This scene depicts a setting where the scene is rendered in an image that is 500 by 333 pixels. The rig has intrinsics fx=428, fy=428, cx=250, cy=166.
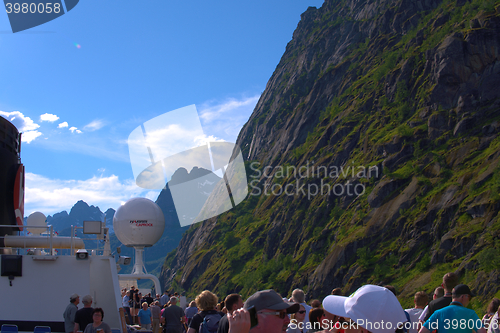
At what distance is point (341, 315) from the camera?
3.58 metres

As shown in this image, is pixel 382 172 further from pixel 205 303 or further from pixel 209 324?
pixel 209 324

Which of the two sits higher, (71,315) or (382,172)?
(382,172)

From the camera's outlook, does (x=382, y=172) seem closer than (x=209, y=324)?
No

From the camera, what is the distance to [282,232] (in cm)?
7100

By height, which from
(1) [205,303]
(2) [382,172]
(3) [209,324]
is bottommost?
(3) [209,324]

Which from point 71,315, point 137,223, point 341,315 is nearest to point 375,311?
point 341,315

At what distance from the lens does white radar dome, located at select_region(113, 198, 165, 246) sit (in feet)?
73.8

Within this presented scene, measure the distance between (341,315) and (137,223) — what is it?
20108mm

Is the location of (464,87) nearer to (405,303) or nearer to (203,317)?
(405,303)

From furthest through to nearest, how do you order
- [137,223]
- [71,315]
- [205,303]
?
1. [137,223]
2. [71,315]
3. [205,303]

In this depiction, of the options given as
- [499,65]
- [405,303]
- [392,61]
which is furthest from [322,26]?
[405,303]

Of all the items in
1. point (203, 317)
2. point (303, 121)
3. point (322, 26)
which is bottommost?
point (203, 317)

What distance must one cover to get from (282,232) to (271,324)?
68.5 metres

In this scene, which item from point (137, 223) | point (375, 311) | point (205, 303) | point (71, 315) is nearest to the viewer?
point (375, 311)
